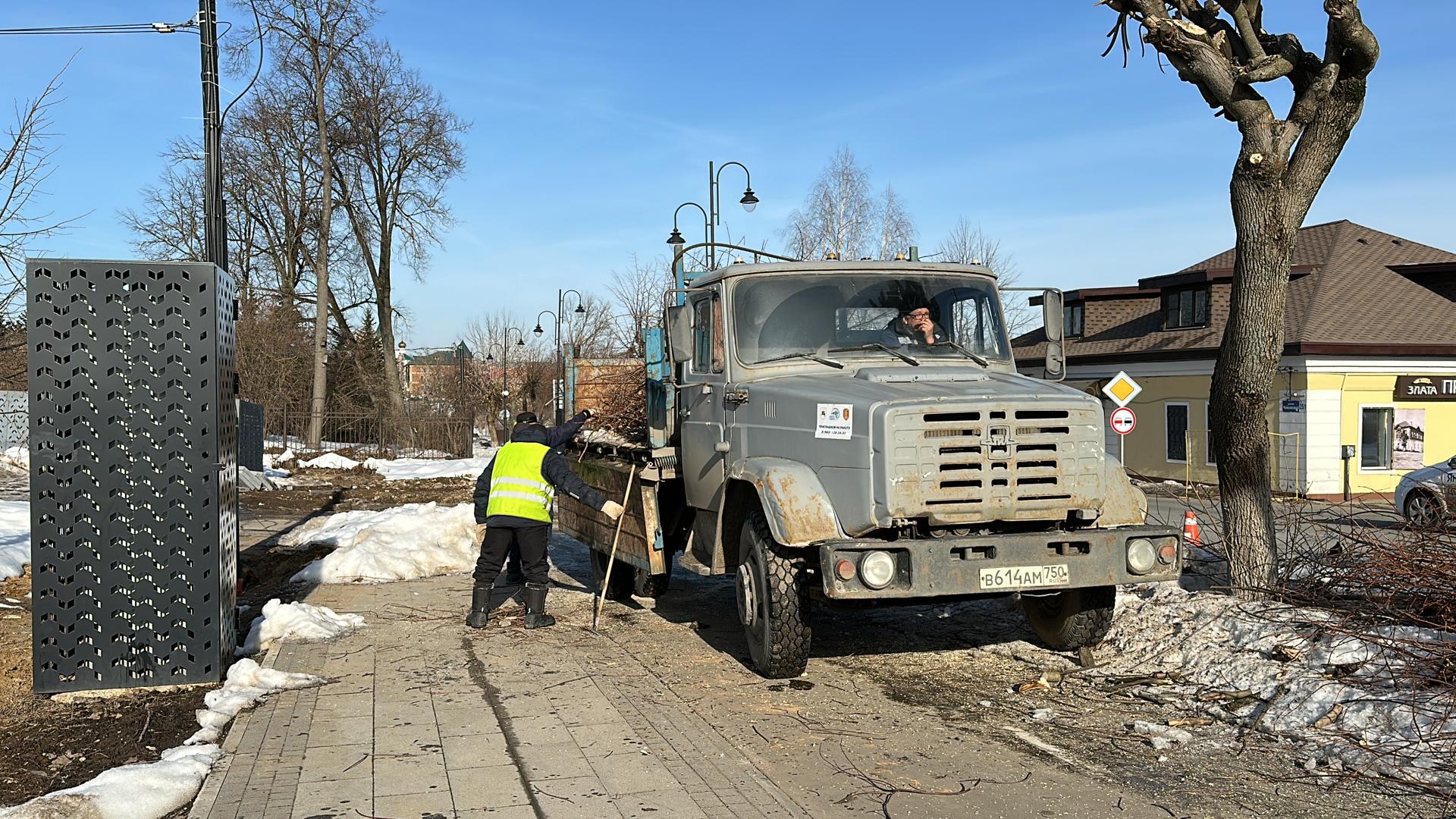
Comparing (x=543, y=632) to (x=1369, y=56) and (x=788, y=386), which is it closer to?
(x=788, y=386)

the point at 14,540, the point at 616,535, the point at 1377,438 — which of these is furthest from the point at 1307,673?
the point at 1377,438

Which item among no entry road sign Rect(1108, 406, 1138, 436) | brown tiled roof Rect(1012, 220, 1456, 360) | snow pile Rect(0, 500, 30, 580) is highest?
brown tiled roof Rect(1012, 220, 1456, 360)

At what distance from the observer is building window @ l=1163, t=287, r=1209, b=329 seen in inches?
1185

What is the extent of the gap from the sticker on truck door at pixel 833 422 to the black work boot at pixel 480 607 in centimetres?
341

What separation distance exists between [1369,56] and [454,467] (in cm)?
→ 2321

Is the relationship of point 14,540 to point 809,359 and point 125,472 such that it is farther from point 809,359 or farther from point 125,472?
point 809,359

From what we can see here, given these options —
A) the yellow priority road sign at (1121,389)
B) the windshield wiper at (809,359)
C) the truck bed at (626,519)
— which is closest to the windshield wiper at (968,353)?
the windshield wiper at (809,359)

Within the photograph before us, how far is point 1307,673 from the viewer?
638 cm

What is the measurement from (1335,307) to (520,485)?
24.4m

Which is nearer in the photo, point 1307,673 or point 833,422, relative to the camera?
point 1307,673

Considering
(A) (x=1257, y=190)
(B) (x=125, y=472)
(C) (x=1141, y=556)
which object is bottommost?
(C) (x=1141, y=556)

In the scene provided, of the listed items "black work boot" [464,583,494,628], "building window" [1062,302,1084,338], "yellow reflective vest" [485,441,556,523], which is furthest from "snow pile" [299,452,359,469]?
"yellow reflective vest" [485,441,556,523]

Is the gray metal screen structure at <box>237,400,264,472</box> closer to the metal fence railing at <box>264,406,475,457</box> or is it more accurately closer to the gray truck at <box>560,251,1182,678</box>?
the metal fence railing at <box>264,406,475,457</box>

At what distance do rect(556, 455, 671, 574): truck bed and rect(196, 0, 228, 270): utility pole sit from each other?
3.79m
